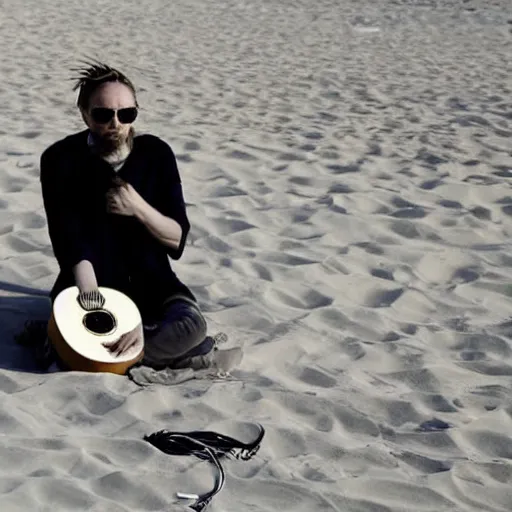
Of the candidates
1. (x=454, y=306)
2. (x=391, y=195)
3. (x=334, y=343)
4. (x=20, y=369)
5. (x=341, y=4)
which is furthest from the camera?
(x=341, y=4)

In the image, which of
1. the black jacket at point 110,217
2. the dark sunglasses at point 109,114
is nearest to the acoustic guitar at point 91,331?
the black jacket at point 110,217

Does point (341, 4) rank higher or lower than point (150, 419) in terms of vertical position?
lower

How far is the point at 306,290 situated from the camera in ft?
16.3

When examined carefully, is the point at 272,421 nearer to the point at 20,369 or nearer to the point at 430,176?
the point at 20,369

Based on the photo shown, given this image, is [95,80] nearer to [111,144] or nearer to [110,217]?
[111,144]

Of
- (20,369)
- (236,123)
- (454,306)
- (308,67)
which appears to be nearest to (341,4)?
(308,67)

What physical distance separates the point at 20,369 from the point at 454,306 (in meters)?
1.85

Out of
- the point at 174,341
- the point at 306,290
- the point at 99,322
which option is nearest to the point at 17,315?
the point at 99,322

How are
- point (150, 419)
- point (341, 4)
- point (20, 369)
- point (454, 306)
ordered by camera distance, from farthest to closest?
point (341, 4), point (454, 306), point (20, 369), point (150, 419)

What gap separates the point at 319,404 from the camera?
386cm

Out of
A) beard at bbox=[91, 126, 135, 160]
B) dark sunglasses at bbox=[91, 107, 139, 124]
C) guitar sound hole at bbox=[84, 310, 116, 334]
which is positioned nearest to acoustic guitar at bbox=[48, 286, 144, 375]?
guitar sound hole at bbox=[84, 310, 116, 334]

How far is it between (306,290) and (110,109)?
4.38 ft

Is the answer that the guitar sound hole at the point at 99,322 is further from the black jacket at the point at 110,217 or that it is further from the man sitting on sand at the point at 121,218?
the black jacket at the point at 110,217

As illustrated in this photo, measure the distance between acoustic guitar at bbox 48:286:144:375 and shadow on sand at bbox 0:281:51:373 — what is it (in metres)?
0.18
